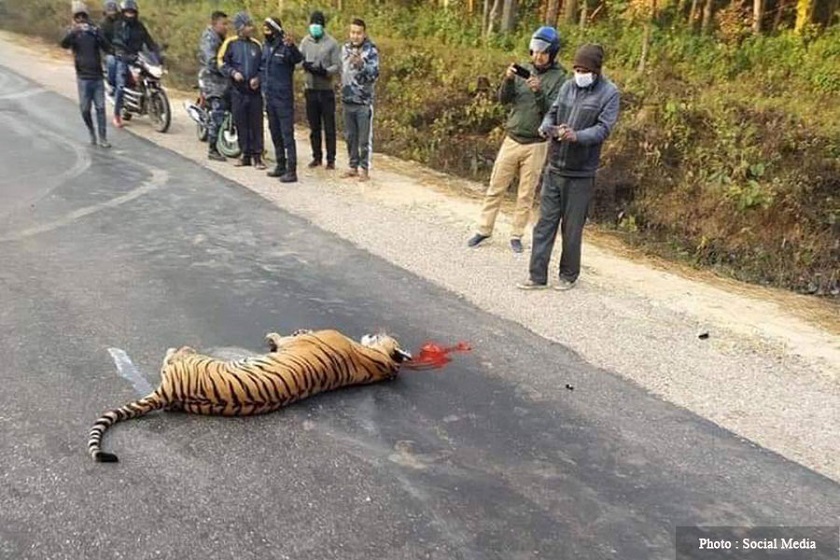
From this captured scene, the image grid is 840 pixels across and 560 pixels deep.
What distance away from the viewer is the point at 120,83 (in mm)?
11711

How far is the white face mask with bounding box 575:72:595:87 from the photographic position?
18.9 feet

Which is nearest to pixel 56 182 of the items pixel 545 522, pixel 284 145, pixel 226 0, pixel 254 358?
pixel 284 145

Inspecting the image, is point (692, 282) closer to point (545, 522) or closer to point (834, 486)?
point (834, 486)

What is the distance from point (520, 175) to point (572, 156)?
1196 mm

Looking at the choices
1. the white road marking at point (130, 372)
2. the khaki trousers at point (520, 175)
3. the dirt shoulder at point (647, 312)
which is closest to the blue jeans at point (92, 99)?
the dirt shoulder at point (647, 312)

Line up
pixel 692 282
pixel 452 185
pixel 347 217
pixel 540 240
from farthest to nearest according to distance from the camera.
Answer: pixel 452 185
pixel 347 217
pixel 692 282
pixel 540 240

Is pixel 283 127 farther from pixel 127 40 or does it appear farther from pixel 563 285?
pixel 563 285

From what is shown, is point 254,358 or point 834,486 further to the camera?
point 254,358

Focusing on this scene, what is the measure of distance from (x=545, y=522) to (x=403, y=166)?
324 inches

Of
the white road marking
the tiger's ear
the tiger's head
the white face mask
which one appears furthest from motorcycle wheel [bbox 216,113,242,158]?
the tiger's ear

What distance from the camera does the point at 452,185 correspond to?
33.3 feet

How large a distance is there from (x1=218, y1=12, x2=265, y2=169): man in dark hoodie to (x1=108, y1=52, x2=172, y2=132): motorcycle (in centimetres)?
239

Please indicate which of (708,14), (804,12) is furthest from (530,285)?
(708,14)

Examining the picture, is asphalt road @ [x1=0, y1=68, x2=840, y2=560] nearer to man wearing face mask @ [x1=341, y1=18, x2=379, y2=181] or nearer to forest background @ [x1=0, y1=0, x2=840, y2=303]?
forest background @ [x1=0, y1=0, x2=840, y2=303]
